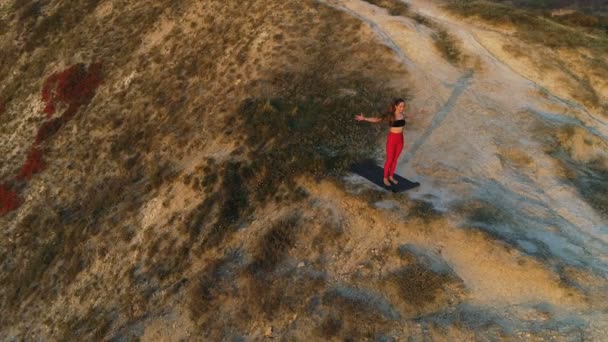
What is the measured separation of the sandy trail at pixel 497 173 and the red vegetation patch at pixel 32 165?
91.5ft

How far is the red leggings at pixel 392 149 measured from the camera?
19.3 m

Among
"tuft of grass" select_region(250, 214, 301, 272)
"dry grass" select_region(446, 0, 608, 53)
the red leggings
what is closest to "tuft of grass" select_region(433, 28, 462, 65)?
"dry grass" select_region(446, 0, 608, 53)

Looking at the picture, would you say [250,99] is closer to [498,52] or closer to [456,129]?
[456,129]

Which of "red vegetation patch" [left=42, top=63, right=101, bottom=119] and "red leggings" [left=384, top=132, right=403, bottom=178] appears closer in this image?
"red leggings" [left=384, top=132, right=403, bottom=178]

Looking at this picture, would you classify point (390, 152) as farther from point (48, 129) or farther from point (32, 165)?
point (48, 129)

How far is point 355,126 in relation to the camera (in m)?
26.7

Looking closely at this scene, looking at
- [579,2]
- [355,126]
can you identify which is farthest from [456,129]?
[579,2]

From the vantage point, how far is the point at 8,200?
37625mm

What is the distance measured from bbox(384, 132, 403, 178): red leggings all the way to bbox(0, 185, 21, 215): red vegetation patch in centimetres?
3024

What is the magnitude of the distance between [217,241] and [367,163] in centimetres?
838

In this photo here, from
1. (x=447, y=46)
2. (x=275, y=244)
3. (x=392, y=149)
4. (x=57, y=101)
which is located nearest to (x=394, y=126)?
(x=392, y=149)

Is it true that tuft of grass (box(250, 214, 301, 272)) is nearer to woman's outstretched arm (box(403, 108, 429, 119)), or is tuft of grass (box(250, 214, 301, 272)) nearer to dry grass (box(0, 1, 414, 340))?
dry grass (box(0, 1, 414, 340))

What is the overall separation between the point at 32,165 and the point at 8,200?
3273 mm

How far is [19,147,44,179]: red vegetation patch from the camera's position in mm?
38500
